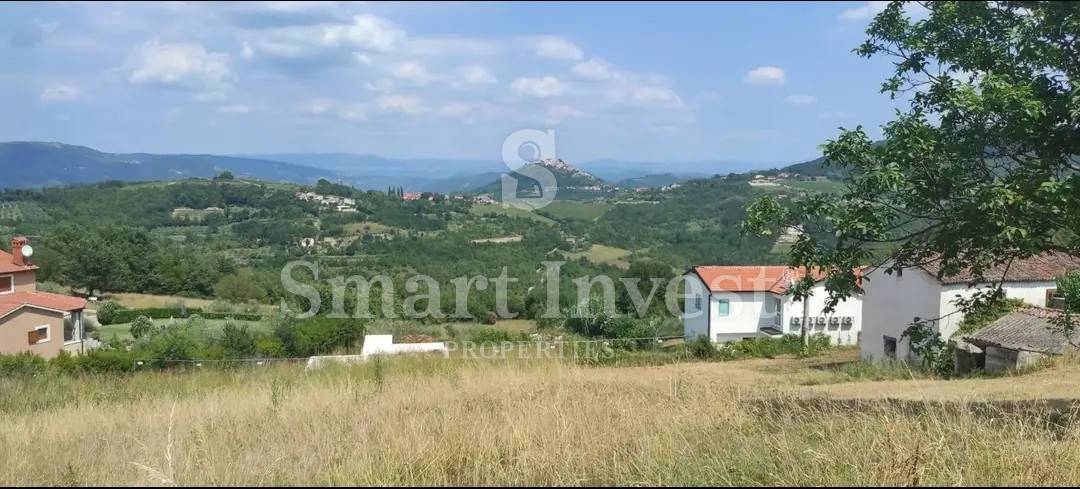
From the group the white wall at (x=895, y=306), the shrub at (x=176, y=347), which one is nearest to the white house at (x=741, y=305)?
the white wall at (x=895, y=306)

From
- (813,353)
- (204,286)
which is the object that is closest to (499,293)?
(204,286)

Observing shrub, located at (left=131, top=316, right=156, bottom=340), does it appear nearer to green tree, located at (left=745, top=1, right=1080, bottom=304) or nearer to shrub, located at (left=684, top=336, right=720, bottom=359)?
shrub, located at (left=684, top=336, right=720, bottom=359)

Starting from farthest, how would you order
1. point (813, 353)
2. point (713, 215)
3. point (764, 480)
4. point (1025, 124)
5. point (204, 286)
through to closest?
1. point (713, 215)
2. point (204, 286)
3. point (813, 353)
4. point (1025, 124)
5. point (764, 480)

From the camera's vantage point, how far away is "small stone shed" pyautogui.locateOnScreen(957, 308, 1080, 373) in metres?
15.7

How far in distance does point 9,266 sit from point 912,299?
109 feet

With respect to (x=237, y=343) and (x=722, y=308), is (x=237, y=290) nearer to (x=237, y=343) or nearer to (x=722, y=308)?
(x=237, y=343)

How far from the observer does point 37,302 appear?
2633cm

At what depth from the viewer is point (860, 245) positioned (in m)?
5.06

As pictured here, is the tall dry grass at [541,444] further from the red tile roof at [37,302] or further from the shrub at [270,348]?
the red tile roof at [37,302]

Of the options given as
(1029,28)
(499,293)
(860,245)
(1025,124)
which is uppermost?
(1029,28)

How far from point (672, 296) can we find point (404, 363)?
33.8 metres

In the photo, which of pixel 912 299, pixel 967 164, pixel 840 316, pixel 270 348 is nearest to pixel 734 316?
pixel 840 316

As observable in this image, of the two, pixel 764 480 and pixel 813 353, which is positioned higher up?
pixel 764 480

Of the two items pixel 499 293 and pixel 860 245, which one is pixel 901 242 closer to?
pixel 860 245
